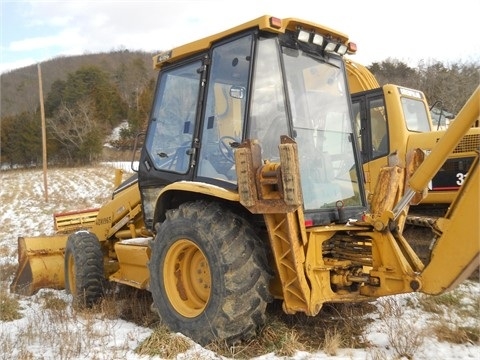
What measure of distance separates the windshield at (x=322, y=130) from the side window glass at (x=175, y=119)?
1.01m

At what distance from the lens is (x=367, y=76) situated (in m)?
8.71

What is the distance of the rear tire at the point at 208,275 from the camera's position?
3754 millimetres

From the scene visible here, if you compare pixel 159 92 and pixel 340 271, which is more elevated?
pixel 159 92

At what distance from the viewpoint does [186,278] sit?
4410 millimetres

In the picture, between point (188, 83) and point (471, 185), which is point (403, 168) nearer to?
point (471, 185)

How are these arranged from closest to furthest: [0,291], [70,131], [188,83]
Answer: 1. [188,83]
2. [0,291]
3. [70,131]

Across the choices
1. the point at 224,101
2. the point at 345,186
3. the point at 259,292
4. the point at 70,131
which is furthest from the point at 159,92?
the point at 70,131

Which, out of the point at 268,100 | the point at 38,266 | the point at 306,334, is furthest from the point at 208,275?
the point at 38,266

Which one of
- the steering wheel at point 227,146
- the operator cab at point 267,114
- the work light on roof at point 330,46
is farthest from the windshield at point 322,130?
the steering wheel at point 227,146

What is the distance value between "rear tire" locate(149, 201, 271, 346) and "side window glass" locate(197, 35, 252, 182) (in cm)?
40

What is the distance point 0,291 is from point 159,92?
3279mm

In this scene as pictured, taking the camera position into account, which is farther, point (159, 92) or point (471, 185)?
point (159, 92)

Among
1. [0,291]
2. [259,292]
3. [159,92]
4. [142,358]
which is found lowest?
[0,291]

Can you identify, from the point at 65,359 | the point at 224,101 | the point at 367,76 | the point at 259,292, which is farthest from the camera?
the point at 367,76
